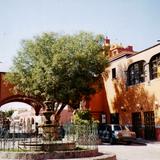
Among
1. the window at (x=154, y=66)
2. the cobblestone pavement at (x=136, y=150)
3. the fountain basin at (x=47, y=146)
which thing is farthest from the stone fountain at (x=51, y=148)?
the window at (x=154, y=66)

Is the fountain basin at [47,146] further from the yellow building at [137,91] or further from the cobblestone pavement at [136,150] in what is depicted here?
the yellow building at [137,91]

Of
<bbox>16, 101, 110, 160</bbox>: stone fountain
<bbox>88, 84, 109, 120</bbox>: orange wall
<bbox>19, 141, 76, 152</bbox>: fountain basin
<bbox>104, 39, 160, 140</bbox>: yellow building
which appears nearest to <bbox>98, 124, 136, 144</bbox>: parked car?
<bbox>104, 39, 160, 140</bbox>: yellow building

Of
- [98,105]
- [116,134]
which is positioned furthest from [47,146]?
[98,105]

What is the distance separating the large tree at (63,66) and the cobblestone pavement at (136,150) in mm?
6734

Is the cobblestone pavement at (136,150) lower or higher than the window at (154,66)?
lower

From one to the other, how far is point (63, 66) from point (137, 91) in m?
7.08

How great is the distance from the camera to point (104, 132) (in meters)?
29.9

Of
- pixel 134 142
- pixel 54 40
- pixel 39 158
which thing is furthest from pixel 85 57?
pixel 39 158

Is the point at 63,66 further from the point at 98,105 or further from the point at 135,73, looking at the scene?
the point at 98,105

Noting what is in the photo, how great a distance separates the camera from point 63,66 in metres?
31.2

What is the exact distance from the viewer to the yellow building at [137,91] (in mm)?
30172

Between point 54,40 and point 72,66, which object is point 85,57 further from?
point 54,40

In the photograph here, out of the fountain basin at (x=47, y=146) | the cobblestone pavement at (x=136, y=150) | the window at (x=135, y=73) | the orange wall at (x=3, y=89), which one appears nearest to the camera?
the fountain basin at (x=47, y=146)

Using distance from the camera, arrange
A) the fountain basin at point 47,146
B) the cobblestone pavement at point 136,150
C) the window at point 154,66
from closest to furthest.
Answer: the fountain basin at point 47,146, the cobblestone pavement at point 136,150, the window at point 154,66
